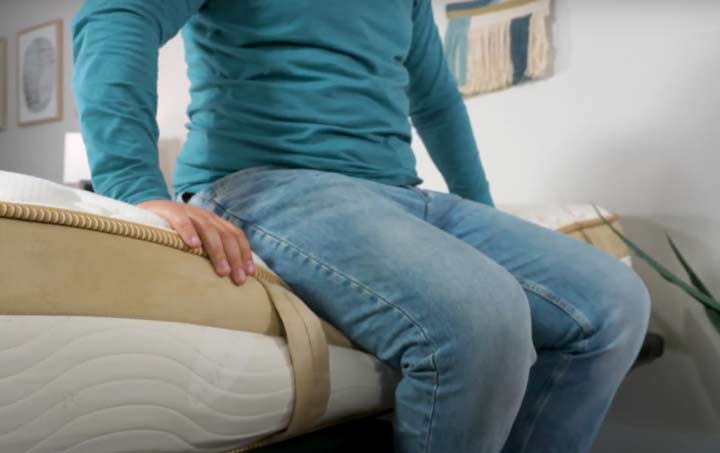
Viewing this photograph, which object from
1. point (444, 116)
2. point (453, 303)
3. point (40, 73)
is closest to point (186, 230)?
point (453, 303)

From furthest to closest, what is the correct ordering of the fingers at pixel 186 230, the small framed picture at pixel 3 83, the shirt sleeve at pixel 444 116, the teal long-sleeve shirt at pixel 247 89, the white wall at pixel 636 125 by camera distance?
the small framed picture at pixel 3 83 < the white wall at pixel 636 125 < the shirt sleeve at pixel 444 116 < the teal long-sleeve shirt at pixel 247 89 < the fingers at pixel 186 230

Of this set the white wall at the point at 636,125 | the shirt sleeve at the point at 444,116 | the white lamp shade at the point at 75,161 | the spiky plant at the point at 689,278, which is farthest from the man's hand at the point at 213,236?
the white lamp shade at the point at 75,161

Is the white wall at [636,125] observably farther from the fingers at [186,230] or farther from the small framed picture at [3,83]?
the small framed picture at [3,83]

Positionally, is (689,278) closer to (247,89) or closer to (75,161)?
(247,89)

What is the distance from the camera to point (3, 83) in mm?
3371

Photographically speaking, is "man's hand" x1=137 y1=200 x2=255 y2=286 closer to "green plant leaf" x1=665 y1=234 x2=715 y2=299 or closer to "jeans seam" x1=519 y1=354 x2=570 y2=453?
"jeans seam" x1=519 y1=354 x2=570 y2=453

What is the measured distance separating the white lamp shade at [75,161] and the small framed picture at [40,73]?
47cm

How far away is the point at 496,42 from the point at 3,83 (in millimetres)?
2603

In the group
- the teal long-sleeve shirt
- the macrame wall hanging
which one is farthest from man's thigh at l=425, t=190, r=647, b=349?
the macrame wall hanging

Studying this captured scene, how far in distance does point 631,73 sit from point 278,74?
1.07 meters

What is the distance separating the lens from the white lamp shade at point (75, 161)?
270cm

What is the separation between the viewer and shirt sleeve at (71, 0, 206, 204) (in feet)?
2.31

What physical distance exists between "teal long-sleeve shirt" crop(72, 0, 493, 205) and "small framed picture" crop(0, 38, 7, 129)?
286 centimetres

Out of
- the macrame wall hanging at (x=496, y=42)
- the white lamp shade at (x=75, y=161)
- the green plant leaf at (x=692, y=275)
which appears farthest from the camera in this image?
the white lamp shade at (x=75, y=161)
